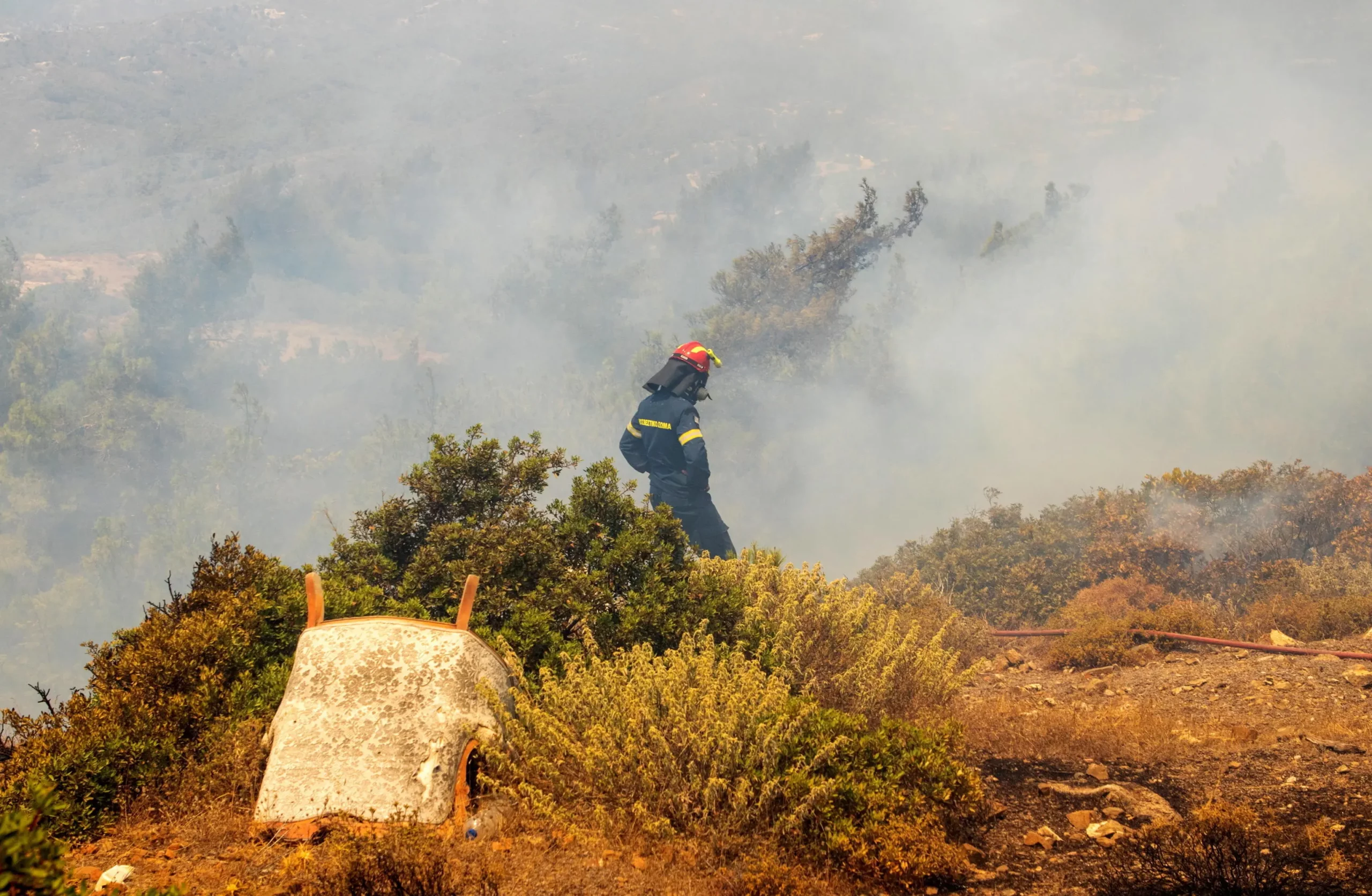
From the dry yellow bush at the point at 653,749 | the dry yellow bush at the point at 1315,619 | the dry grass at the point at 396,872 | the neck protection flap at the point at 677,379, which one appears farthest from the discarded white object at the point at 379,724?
the dry yellow bush at the point at 1315,619

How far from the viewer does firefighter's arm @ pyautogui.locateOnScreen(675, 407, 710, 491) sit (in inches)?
445

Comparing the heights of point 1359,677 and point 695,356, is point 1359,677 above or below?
below

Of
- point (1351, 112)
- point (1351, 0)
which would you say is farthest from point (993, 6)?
point (1351, 112)

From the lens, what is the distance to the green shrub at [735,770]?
497 cm

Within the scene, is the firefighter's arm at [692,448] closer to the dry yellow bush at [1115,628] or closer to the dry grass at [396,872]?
the dry yellow bush at [1115,628]

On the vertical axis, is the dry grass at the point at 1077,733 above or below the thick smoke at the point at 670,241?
below

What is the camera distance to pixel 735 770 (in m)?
5.29

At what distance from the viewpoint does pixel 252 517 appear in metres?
48.0

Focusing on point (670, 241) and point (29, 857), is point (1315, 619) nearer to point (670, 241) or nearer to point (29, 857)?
point (29, 857)

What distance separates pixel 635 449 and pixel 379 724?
7.41m

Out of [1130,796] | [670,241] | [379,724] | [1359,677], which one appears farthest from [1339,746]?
[670,241]

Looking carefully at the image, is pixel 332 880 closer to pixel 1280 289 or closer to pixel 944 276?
pixel 1280 289

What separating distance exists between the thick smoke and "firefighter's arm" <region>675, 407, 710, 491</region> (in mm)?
20469

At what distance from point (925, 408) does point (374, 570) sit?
34.5m
